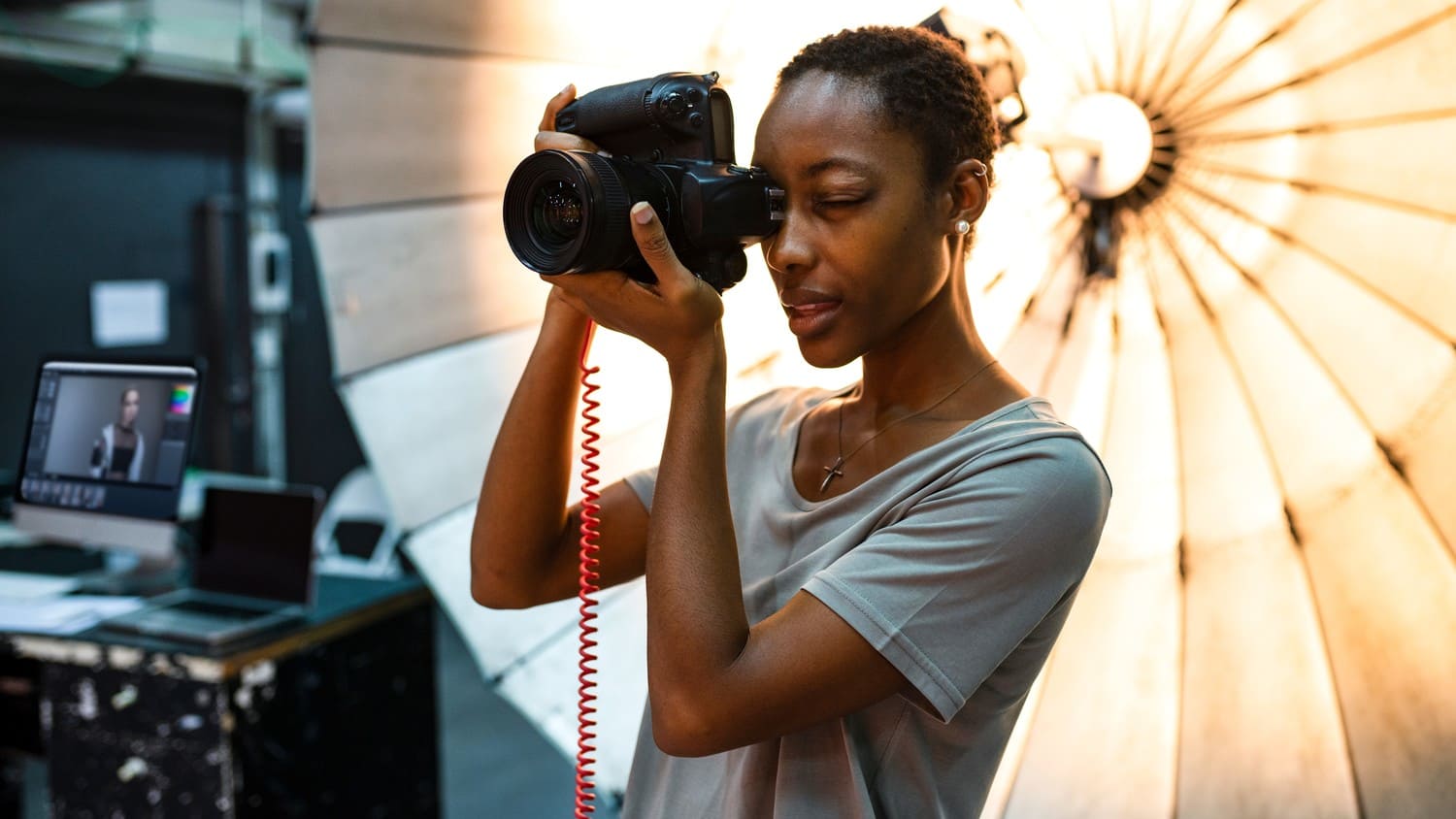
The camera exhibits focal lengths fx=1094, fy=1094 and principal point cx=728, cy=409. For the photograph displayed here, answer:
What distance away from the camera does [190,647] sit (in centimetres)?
184

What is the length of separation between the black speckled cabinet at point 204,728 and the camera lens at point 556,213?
1.32 meters

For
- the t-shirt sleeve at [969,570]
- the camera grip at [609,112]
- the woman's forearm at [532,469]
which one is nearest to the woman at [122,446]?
the woman's forearm at [532,469]

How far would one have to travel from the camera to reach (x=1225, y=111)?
1.02m

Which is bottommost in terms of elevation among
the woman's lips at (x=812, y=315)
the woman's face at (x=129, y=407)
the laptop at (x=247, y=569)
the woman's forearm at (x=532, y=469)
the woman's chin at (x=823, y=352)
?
the laptop at (x=247, y=569)

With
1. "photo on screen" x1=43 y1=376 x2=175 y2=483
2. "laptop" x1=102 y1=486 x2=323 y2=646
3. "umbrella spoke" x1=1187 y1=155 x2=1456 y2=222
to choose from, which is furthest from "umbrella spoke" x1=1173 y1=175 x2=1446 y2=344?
"photo on screen" x1=43 y1=376 x2=175 y2=483

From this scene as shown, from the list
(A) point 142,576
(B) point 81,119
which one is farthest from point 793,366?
(B) point 81,119

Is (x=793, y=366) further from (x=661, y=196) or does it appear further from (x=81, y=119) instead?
(x=81, y=119)

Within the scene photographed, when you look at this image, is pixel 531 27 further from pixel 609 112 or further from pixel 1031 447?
pixel 1031 447

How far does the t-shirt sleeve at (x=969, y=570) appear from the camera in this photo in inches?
29.6

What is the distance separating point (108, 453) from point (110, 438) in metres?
0.03

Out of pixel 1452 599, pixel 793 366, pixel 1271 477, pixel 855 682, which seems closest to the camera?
pixel 855 682

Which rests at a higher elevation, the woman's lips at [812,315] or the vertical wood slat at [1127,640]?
the woman's lips at [812,315]

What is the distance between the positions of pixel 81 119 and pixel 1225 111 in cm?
467

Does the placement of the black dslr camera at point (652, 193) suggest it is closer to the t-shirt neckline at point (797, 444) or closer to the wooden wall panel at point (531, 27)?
the t-shirt neckline at point (797, 444)
